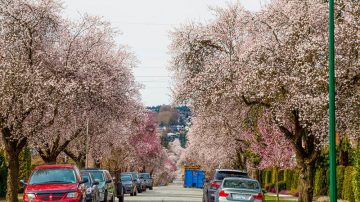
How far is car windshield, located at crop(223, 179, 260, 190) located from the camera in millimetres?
24281

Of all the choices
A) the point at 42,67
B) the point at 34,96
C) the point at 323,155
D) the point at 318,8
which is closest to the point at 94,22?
the point at 42,67

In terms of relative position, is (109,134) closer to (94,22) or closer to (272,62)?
(94,22)

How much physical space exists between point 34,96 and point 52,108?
2.70m

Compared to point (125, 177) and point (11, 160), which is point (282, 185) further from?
point (11, 160)

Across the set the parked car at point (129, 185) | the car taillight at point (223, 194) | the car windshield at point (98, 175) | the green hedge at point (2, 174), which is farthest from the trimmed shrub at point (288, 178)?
the car taillight at point (223, 194)

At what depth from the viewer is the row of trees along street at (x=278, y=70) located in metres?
24.3

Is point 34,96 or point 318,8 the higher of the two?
point 318,8

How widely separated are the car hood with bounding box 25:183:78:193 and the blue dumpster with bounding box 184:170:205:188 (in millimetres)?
67369

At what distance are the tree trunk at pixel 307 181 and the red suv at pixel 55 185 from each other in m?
12.6

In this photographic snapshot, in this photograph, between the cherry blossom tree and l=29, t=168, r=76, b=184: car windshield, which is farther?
the cherry blossom tree

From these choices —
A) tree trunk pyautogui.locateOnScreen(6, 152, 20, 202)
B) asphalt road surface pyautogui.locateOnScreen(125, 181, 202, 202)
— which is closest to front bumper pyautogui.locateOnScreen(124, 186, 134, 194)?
asphalt road surface pyautogui.locateOnScreen(125, 181, 202, 202)

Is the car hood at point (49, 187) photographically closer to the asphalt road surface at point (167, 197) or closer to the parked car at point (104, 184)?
the parked car at point (104, 184)

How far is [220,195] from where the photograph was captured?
2419 centimetres

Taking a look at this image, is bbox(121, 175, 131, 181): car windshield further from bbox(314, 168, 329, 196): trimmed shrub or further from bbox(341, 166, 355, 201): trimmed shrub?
bbox(341, 166, 355, 201): trimmed shrub
